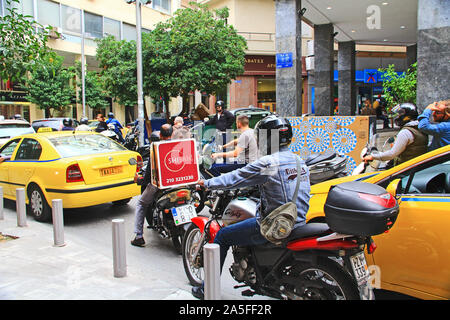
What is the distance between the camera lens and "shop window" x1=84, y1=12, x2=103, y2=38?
31.7 m

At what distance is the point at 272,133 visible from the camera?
3373mm

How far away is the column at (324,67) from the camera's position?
18547 millimetres

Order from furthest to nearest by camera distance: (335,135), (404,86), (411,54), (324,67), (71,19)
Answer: (71,19), (411,54), (324,67), (404,86), (335,135)

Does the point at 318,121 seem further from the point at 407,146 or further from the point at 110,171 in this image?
the point at 110,171

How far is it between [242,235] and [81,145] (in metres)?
4.97

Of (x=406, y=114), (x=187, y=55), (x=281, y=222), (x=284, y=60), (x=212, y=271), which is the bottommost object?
(x=212, y=271)

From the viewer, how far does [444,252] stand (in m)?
3.27

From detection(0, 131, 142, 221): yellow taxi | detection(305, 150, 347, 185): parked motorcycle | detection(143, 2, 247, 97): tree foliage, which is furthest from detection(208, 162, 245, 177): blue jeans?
detection(143, 2, 247, 97): tree foliage

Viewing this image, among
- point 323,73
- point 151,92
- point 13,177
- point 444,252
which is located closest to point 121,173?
point 13,177

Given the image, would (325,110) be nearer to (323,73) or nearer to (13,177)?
(323,73)

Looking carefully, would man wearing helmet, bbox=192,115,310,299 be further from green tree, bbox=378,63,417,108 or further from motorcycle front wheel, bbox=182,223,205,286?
green tree, bbox=378,63,417,108

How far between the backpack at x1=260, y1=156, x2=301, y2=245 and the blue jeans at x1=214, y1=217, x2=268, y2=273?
0.24 meters

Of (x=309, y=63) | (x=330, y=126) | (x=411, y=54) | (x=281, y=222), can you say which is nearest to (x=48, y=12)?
(x=309, y=63)
